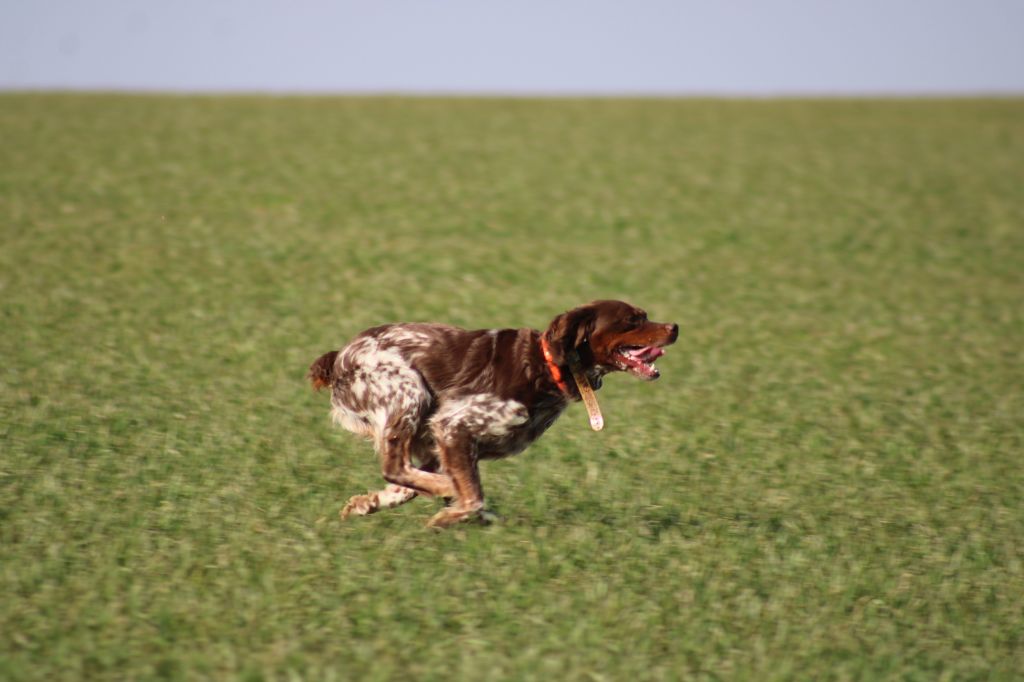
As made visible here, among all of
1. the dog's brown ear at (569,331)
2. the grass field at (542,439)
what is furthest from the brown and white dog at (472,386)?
the grass field at (542,439)

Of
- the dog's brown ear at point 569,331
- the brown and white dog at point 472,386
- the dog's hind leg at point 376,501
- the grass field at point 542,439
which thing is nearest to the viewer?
the grass field at point 542,439

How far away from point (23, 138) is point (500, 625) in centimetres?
2157

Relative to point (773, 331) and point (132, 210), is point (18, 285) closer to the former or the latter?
point (132, 210)

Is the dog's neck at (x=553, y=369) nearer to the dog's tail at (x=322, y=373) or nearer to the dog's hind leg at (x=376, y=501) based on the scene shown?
the dog's hind leg at (x=376, y=501)

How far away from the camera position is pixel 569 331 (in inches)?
315

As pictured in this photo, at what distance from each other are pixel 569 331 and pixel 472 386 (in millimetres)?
804

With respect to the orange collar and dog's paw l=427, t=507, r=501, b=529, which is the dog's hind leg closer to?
dog's paw l=427, t=507, r=501, b=529

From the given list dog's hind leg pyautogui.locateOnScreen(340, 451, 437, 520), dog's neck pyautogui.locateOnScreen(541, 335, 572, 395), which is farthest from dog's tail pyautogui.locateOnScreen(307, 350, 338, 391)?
dog's neck pyautogui.locateOnScreen(541, 335, 572, 395)

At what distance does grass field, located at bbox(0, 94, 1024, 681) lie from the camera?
7113 millimetres

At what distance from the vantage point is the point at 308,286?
1744 cm

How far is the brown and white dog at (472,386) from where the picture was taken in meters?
8.05

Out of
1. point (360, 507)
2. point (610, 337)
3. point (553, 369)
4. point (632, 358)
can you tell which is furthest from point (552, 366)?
point (360, 507)

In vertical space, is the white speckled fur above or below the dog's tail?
below

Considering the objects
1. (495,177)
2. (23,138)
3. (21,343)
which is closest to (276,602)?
(21,343)
